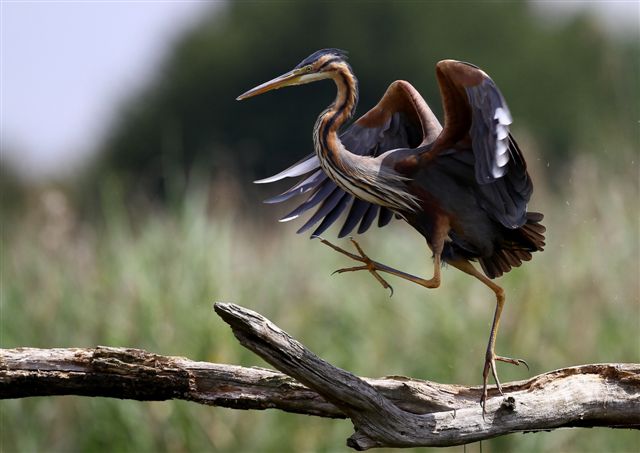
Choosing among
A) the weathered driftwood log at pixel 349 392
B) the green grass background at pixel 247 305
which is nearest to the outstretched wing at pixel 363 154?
the weathered driftwood log at pixel 349 392

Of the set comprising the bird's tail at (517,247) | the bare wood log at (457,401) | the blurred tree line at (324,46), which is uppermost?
the blurred tree line at (324,46)

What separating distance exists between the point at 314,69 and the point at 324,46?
1442 inches

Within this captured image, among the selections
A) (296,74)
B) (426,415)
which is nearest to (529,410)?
(426,415)

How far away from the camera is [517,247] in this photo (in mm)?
4699

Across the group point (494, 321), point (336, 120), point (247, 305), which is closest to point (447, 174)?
point (336, 120)

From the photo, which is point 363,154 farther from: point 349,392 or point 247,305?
point 247,305

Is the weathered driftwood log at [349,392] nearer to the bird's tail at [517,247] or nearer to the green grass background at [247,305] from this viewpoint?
the bird's tail at [517,247]

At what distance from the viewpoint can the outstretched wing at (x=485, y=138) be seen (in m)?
4.12

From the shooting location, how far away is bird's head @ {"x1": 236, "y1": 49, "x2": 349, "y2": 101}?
14.4 feet

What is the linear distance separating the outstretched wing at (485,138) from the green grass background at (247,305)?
8.46ft

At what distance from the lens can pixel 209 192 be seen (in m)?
7.66

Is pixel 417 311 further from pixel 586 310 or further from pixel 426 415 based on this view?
pixel 426 415

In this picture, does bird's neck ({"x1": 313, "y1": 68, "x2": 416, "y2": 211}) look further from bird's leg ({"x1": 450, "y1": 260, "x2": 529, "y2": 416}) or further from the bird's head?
bird's leg ({"x1": 450, "y1": 260, "x2": 529, "y2": 416})

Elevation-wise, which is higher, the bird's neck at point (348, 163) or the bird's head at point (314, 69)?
the bird's head at point (314, 69)
